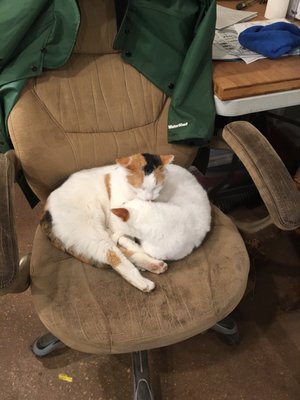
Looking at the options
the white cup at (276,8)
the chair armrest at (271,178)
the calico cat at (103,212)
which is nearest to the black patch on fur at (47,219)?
the calico cat at (103,212)

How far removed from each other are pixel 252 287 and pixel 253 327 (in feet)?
0.61

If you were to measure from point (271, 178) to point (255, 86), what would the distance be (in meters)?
0.31

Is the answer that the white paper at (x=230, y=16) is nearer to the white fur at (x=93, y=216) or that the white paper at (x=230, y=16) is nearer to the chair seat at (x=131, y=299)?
the white fur at (x=93, y=216)

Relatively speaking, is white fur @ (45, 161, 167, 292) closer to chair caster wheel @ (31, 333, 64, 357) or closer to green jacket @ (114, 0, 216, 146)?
green jacket @ (114, 0, 216, 146)

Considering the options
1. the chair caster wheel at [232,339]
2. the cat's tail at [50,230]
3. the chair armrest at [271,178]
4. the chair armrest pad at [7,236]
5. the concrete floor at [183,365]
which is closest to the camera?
the chair armrest pad at [7,236]

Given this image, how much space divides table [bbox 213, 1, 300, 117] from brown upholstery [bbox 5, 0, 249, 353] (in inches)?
8.1

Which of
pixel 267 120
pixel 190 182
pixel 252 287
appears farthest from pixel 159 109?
pixel 252 287

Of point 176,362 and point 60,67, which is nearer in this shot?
point 60,67

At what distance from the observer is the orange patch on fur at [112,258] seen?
96 cm

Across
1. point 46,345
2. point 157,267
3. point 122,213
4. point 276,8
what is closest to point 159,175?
point 122,213

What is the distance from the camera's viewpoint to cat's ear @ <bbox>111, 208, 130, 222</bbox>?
949 millimetres

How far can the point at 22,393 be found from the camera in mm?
1234

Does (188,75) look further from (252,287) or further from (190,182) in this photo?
(252,287)

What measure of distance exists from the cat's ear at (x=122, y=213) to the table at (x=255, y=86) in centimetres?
46
